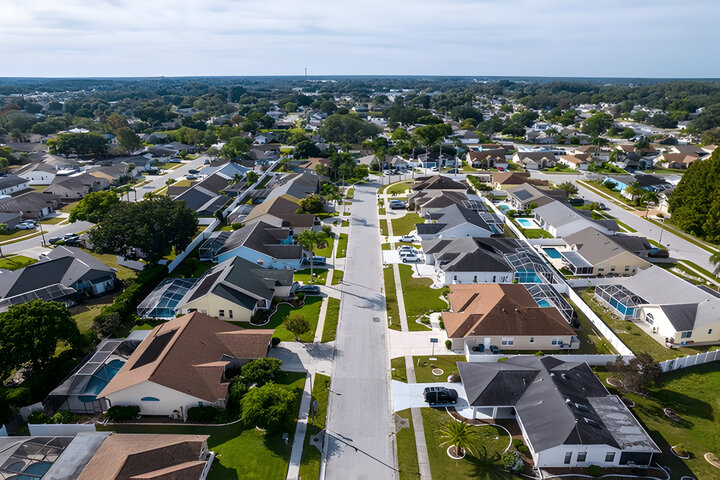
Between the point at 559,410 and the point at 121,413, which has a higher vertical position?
the point at 559,410

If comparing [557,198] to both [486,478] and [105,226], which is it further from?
[105,226]

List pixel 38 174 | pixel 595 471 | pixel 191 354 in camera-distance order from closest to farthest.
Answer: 1. pixel 595 471
2. pixel 191 354
3. pixel 38 174

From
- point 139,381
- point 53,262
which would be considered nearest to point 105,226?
point 53,262

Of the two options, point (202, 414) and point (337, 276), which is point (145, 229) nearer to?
point (337, 276)

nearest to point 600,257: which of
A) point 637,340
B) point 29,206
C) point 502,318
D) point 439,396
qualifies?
point 637,340

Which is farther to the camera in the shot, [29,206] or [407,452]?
[29,206]

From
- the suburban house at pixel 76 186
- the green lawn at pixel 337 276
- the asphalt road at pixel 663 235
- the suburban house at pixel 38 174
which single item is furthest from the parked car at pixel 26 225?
the asphalt road at pixel 663 235
